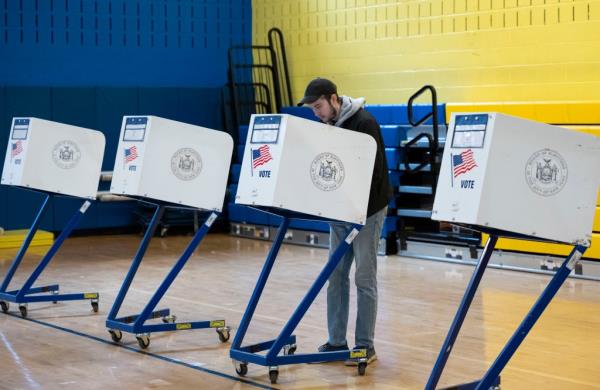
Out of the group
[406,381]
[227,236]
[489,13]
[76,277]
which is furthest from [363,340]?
[227,236]

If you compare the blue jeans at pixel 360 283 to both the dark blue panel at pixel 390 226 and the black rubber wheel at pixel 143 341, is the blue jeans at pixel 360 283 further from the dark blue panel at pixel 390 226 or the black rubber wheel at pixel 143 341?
the dark blue panel at pixel 390 226

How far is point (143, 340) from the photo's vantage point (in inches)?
259

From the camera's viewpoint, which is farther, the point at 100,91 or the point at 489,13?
the point at 100,91

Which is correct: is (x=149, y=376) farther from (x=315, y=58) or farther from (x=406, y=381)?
(x=315, y=58)

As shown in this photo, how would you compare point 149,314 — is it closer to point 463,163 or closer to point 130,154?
point 130,154

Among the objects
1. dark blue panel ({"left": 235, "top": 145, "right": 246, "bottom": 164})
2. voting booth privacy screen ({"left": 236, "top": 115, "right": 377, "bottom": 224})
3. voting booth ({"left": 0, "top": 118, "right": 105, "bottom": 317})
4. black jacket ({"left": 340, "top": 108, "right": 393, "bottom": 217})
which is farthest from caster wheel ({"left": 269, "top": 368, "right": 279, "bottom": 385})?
dark blue panel ({"left": 235, "top": 145, "right": 246, "bottom": 164})

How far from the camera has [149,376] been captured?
231 inches

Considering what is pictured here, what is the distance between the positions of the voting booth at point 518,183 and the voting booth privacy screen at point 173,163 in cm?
226

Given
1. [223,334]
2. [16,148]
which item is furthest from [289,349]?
[16,148]

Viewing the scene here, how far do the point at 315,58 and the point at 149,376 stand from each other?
794 cm

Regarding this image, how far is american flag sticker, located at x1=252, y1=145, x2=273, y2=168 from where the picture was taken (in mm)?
5402

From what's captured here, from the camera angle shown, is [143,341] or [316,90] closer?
[316,90]

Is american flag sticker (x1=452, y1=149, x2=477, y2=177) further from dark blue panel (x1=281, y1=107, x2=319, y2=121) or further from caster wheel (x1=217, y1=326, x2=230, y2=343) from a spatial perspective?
dark blue panel (x1=281, y1=107, x2=319, y2=121)

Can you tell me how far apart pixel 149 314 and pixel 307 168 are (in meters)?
1.79
